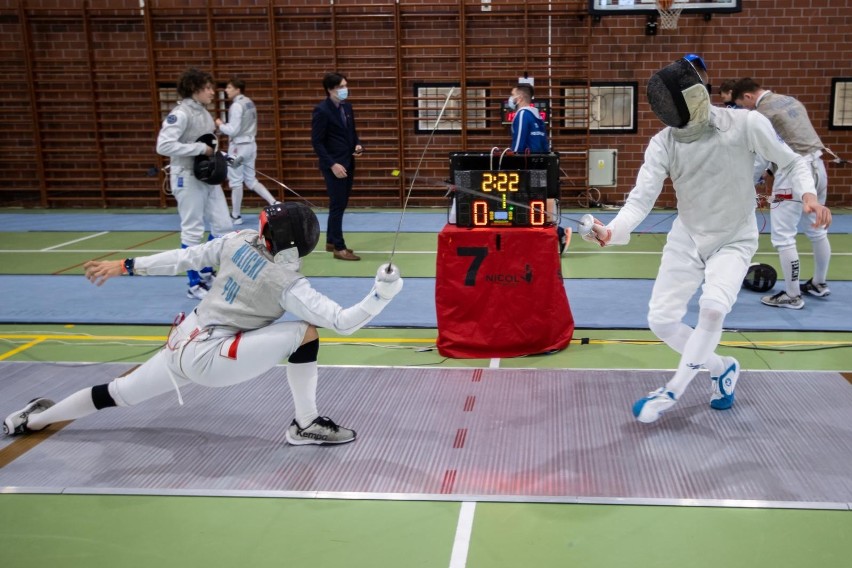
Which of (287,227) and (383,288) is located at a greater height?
(287,227)

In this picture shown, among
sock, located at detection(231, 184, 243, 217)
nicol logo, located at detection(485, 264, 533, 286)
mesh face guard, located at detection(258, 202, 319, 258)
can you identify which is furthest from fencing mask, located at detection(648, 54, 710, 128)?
sock, located at detection(231, 184, 243, 217)

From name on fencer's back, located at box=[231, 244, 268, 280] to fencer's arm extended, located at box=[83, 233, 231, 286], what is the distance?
13 cm

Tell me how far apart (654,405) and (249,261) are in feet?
A: 6.44

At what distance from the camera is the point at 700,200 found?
3.75 meters

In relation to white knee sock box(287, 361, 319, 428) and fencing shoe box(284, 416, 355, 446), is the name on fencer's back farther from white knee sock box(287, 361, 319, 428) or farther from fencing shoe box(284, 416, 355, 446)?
fencing shoe box(284, 416, 355, 446)

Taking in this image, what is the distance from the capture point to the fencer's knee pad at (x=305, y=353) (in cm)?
353

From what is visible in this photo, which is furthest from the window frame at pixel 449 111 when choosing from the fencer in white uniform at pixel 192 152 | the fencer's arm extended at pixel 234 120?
the fencer in white uniform at pixel 192 152

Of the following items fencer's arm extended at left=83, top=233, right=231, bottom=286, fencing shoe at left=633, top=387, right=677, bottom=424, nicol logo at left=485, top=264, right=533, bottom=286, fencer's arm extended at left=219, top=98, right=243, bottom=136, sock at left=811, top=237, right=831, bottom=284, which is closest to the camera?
fencer's arm extended at left=83, top=233, right=231, bottom=286

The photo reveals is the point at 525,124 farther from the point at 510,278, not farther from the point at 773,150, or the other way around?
the point at 773,150

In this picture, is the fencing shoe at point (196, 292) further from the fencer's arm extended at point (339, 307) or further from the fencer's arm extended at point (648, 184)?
the fencer's arm extended at point (648, 184)

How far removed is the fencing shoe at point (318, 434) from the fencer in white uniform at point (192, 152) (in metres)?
3.03

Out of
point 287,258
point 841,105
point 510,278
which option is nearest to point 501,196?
point 510,278

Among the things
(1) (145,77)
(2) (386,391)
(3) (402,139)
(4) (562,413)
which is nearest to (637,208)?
(4) (562,413)

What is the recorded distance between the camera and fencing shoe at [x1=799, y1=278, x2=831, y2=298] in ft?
20.2
